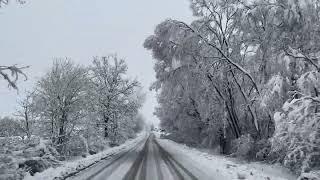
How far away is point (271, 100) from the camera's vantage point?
17.3 m

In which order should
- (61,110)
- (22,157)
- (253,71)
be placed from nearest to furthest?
(22,157) → (253,71) → (61,110)

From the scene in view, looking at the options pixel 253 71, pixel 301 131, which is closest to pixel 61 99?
pixel 253 71

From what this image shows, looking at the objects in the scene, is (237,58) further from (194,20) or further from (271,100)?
(271,100)

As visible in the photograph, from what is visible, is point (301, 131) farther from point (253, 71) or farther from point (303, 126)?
point (253, 71)

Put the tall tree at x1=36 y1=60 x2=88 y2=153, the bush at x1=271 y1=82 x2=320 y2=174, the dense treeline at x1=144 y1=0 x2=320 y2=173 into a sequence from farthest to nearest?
the tall tree at x1=36 y1=60 x2=88 y2=153, the dense treeline at x1=144 y1=0 x2=320 y2=173, the bush at x1=271 y1=82 x2=320 y2=174

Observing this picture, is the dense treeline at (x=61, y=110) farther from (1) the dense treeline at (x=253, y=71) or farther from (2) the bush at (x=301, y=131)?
(2) the bush at (x=301, y=131)

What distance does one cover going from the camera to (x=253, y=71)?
76.0 ft

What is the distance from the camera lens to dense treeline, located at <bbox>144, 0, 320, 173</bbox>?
14.1 metres

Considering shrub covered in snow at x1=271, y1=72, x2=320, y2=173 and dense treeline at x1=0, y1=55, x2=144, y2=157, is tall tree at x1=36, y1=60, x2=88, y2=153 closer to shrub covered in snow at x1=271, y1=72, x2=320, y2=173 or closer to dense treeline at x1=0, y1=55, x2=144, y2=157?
dense treeline at x1=0, y1=55, x2=144, y2=157

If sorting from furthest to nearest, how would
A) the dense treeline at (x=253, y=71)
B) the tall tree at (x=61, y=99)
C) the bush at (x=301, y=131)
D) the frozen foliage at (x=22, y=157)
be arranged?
1. the tall tree at (x=61, y=99)
2. the dense treeline at (x=253, y=71)
3. the bush at (x=301, y=131)
4. the frozen foliage at (x=22, y=157)

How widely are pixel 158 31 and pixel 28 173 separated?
1526 centimetres

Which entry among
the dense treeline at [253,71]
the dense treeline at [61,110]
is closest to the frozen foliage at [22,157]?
the dense treeline at [61,110]

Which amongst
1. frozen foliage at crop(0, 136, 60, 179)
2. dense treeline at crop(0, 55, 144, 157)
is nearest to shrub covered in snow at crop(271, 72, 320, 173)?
frozen foliage at crop(0, 136, 60, 179)

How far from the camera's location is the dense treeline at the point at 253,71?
14.1 meters
